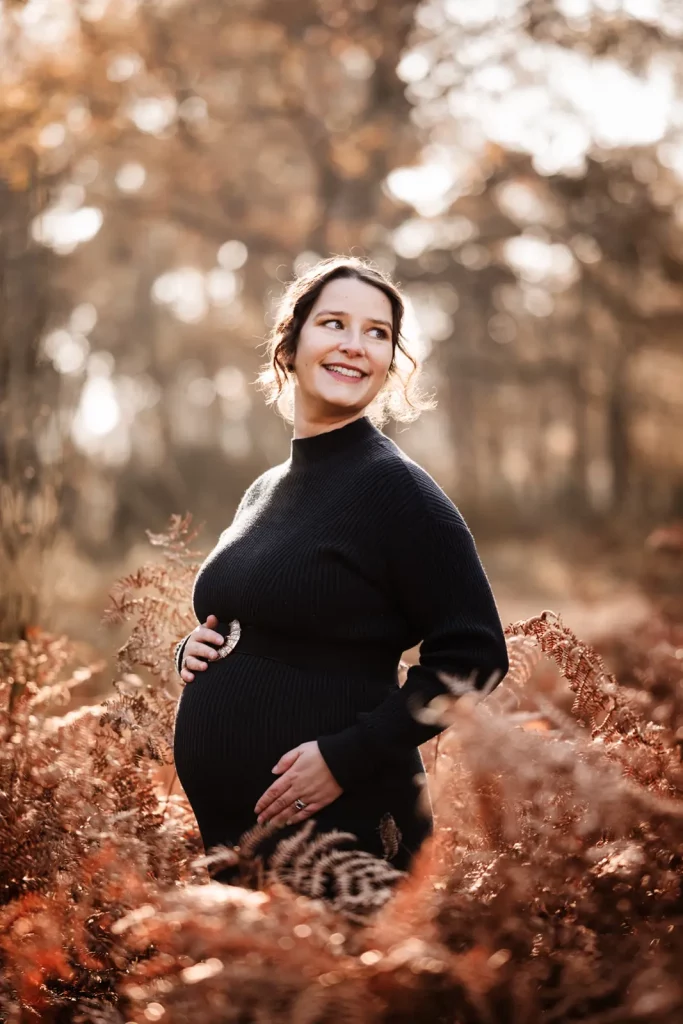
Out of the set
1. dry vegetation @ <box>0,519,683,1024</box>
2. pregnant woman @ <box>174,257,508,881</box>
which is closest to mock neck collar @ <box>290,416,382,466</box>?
pregnant woman @ <box>174,257,508,881</box>

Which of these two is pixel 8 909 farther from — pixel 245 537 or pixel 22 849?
pixel 245 537

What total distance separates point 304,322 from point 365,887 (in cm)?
166

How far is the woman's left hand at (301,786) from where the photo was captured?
244 cm

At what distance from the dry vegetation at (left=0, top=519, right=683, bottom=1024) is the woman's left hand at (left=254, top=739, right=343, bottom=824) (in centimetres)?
10

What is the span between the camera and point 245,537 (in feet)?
9.36

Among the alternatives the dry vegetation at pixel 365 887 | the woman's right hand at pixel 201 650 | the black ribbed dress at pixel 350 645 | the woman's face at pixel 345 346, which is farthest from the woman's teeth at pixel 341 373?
the dry vegetation at pixel 365 887

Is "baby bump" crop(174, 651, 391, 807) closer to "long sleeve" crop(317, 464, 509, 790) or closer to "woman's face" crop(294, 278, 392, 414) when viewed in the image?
"long sleeve" crop(317, 464, 509, 790)

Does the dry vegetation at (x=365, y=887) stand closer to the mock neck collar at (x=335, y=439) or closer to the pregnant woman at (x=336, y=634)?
the pregnant woman at (x=336, y=634)

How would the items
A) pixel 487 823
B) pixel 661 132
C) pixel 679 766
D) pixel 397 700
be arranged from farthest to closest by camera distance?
pixel 661 132 → pixel 679 766 → pixel 487 823 → pixel 397 700

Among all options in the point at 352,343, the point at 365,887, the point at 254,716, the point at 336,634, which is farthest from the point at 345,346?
the point at 365,887

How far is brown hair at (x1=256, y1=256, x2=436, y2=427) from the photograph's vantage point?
9.86 ft

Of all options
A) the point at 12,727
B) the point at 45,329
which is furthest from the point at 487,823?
the point at 45,329

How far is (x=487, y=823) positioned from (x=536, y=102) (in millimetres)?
14313

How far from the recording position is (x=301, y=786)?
8.02 ft
